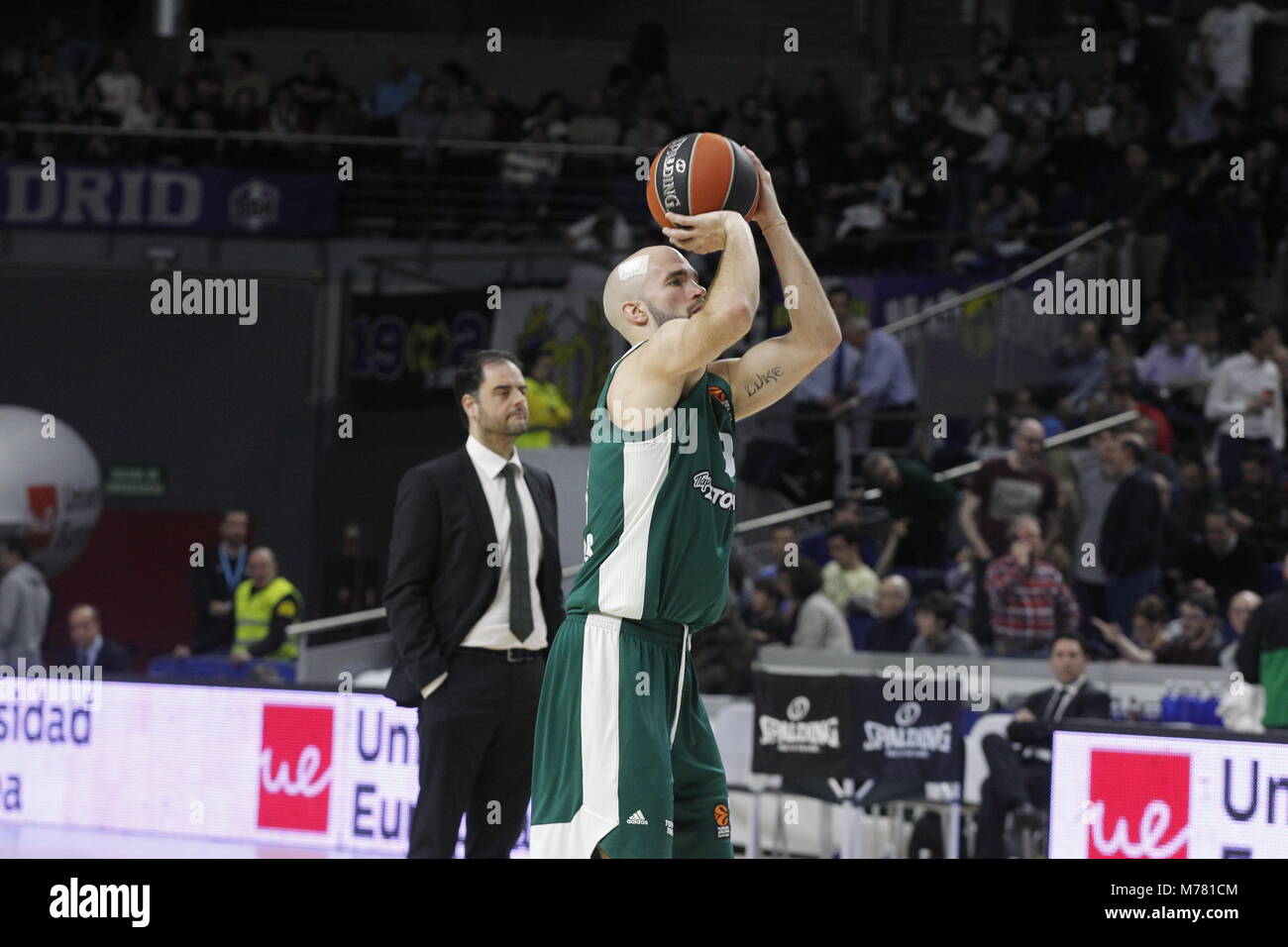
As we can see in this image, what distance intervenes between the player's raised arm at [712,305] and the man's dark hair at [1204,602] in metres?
7.38

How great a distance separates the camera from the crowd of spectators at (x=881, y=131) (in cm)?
1630

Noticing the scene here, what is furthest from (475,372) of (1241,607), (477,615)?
(1241,607)

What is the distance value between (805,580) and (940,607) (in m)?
1.29

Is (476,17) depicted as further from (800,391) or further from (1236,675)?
(1236,675)

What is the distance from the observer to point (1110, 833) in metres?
8.47

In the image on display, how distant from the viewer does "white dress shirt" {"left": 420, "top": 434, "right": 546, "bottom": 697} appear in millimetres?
6480

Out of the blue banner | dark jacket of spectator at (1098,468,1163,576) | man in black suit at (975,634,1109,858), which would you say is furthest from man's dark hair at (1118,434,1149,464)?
the blue banner

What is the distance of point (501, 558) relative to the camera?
6.58 m

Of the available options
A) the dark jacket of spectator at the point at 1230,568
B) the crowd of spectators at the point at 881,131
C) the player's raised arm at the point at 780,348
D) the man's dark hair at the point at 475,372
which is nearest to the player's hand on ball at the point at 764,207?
the player's raised arm at the point at 780,348

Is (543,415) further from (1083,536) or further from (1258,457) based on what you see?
(1258,457)

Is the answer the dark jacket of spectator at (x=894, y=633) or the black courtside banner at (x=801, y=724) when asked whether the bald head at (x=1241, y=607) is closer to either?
the dark jacket of spectator at (x=894, y=633)

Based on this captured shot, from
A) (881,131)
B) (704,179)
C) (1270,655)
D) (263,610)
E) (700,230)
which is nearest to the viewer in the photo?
(700,230)

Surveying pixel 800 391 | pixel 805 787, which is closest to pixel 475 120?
pixel 800 391
